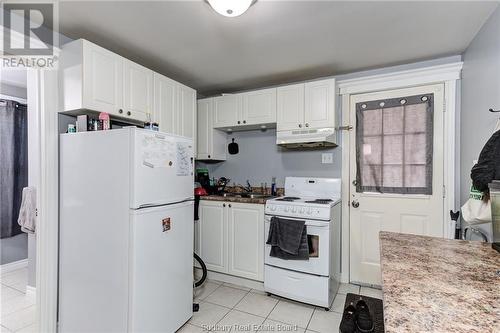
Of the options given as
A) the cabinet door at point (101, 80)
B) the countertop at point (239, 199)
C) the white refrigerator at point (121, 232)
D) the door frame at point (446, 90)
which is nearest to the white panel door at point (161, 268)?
the white refrigerator at point (121, 232)

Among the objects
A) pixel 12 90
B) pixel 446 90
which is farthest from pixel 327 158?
pixel 12 90

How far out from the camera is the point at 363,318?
139cm

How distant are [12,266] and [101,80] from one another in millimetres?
2877

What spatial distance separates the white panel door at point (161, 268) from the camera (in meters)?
1.64

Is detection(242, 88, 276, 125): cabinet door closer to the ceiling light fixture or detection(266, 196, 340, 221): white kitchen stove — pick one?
detection(266, 196, 340, 221): white kitchen stove

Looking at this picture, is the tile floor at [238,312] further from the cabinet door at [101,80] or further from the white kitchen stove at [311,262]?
the cabinet door at [101,80]

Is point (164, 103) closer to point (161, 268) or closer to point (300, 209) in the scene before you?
point (161, 268)

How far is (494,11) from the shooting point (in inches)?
66.4

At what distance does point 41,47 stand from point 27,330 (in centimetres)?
225

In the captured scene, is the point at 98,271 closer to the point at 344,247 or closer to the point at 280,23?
the point at 280,23

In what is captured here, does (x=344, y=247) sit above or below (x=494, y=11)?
below

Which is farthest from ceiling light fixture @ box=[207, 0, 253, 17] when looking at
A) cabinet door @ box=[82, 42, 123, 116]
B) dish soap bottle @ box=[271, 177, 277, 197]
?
dish soap bottle @ box=[271, 177, 277, 197]

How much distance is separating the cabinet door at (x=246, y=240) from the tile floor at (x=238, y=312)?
0.22m

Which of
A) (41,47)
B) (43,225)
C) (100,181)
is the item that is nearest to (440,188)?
(100,181)
